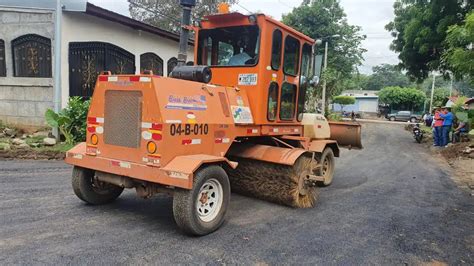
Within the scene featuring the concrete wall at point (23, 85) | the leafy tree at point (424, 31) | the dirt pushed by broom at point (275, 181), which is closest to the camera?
the dirt pushed by broom at point (275, 181)

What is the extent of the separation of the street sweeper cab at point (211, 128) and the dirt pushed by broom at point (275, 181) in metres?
0.02

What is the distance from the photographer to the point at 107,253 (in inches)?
154

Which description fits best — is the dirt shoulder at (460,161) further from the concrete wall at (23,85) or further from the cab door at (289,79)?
the concrete wall at (23,85)

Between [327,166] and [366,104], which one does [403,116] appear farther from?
[327,166]

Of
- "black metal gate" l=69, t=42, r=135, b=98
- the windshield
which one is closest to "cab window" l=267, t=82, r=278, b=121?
the windshield

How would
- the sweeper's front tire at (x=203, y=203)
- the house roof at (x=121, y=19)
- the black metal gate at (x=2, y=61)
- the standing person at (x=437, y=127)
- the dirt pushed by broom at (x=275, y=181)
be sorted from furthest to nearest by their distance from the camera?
the standing person at (x=437, y=127)
the black metal gate at (x=2, y=61)
the house roof at (x=121, y=19)
the dirt pushed by broom at (x=275, y=181)
the sweeper's front tire at (x=203, y=203)

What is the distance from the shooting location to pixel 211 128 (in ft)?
16.5

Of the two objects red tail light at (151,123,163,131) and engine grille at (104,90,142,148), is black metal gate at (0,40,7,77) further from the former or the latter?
red tail light at (151,123,163,131)

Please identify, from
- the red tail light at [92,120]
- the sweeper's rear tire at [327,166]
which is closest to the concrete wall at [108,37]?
the red tail light at [92,120]

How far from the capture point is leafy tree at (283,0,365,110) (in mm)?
32531

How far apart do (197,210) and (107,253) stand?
3.59 feet

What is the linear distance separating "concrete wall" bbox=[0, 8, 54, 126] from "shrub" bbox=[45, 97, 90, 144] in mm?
1278

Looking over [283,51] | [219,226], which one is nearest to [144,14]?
[283,51]

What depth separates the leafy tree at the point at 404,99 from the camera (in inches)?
1973
